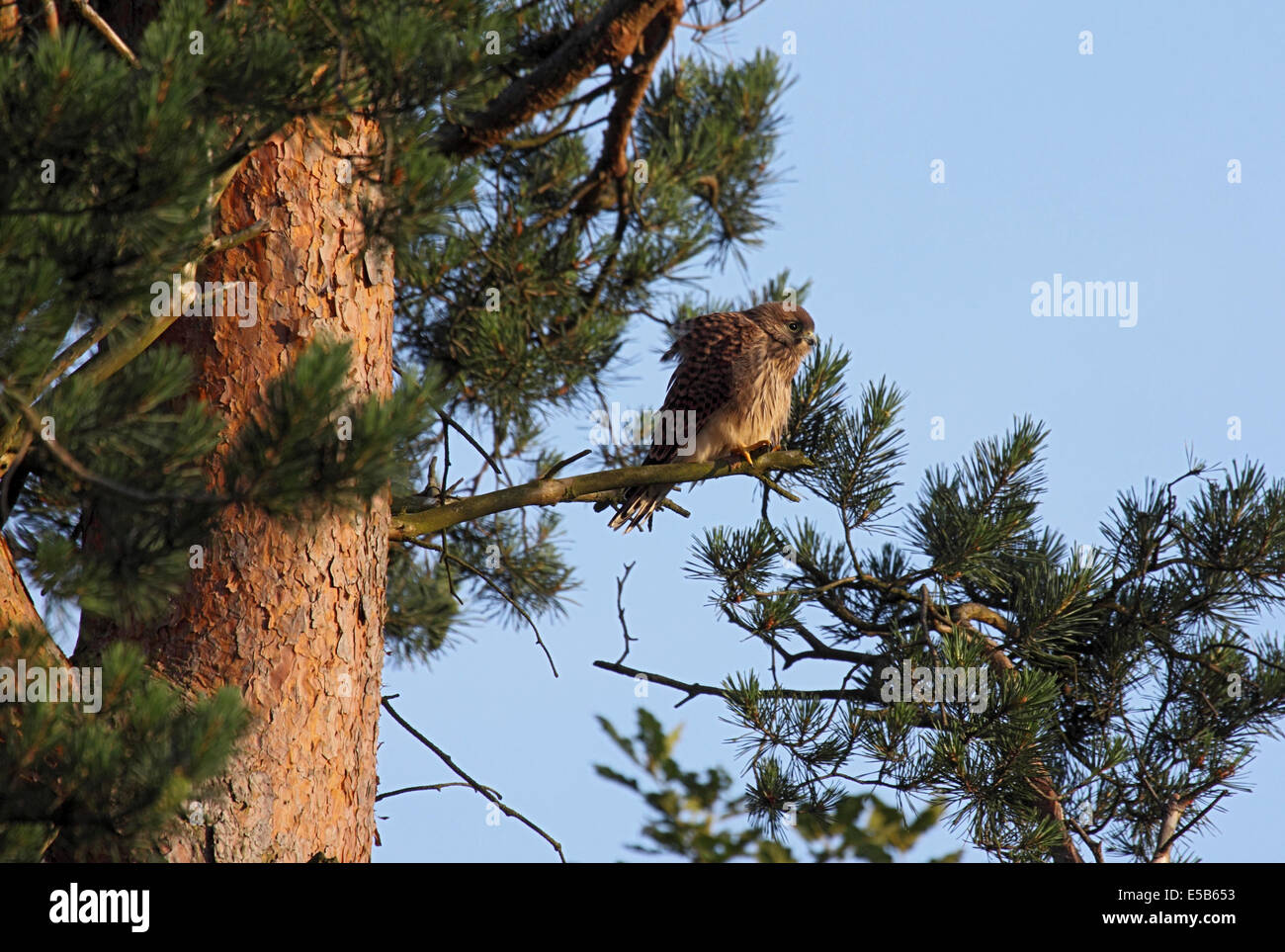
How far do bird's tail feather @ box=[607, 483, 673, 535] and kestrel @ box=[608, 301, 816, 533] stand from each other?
1.93ft

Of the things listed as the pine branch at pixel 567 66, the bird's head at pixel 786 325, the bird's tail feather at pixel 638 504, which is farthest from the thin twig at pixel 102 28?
the bird's head at pixel 786 325

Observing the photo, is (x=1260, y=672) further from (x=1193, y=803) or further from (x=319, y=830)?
(x=319, y=830)

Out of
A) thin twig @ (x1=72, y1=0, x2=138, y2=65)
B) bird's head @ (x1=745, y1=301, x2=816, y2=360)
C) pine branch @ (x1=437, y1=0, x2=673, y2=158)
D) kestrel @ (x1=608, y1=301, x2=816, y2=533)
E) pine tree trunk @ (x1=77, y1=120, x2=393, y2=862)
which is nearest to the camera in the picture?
thin twig @ (x1=72, y1=0, x2=138, y2=65)

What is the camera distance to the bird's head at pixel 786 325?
4.98 m

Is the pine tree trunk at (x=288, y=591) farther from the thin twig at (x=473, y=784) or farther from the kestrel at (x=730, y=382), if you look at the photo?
the kestrel at (x=730, y=382)

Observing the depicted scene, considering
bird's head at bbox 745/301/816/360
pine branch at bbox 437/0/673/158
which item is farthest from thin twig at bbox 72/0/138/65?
bird's head at bbox 745/301/816/360

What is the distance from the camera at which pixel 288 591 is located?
2787 mm

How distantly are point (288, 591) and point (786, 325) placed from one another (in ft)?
9.30

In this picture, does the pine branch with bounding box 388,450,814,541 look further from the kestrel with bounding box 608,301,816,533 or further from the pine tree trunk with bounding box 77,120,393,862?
the kestrel with bounding box 608,301,816,533

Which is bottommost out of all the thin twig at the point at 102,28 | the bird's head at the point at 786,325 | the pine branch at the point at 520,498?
the pine branch at the point at 520,498

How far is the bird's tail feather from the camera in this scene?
13.0ft

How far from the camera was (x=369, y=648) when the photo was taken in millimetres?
2971
